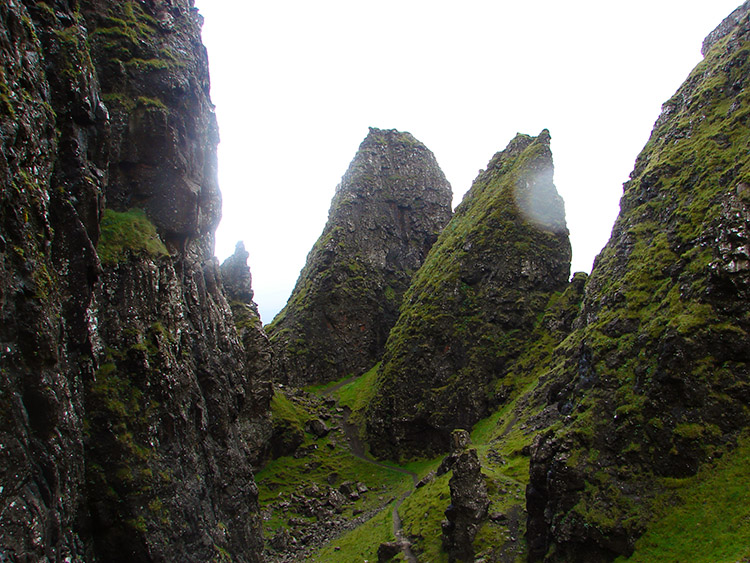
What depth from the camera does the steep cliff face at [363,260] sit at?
11338 centimetres

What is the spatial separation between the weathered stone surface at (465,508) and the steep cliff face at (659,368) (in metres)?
4.92

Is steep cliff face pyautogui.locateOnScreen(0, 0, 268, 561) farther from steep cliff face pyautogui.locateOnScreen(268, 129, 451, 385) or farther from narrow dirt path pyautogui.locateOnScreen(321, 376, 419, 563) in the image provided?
steep cliff face pyautogui.locateOnScreen(268, 129, 451, 385)

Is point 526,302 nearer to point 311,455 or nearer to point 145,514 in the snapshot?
point 311,455

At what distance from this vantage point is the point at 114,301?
30453 mm

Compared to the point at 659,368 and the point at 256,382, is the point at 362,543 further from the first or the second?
the point at 659,368

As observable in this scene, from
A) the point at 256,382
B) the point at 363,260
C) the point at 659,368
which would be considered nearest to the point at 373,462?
the point at 256,382

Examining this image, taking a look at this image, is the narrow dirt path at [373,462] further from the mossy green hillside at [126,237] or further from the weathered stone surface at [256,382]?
the mossy green hillside at [126,237]

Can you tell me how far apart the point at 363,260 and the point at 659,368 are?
96.4 metres

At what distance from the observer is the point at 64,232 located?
24.2m

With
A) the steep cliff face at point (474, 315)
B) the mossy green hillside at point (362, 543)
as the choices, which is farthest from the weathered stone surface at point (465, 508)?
the steep cliff face at point (474, 315)

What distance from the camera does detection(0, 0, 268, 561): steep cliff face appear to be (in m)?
19.4

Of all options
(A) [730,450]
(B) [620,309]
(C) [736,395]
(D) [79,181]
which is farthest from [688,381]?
(D) [79,181]

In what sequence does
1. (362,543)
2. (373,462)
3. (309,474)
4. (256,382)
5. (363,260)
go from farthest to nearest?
(363,260) → (373,462) → (256,382) → (309,474) → (362,543)

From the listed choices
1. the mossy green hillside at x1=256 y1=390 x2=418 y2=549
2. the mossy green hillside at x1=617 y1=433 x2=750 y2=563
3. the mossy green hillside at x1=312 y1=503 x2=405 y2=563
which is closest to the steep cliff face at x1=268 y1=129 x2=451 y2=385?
the mossy green hillside at x1=256 y1=390 x2=418 y2=549
